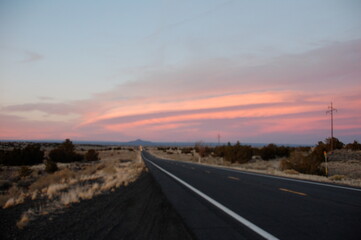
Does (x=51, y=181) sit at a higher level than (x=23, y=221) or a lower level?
lower

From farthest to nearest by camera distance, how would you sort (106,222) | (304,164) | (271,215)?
(304,164) → (106,222) → (271,215)

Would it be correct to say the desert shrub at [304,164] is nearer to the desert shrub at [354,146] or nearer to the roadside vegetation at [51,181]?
the roadside vegetation at [51,181]

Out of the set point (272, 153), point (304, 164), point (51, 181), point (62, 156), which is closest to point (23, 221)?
point (51, 181)

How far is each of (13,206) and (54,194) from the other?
2.51 meters

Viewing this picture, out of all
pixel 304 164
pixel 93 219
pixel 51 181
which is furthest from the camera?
pixel 304 164

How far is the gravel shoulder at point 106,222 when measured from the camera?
20.5 feet

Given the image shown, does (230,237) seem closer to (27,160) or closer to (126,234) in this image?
(126,234)

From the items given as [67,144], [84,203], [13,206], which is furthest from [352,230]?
[67,144]

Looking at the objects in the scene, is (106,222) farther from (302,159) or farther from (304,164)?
(302,159)

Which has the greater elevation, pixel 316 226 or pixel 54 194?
pixel 316 226

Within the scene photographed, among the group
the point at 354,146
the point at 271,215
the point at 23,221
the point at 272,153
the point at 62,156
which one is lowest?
the point at 62,156

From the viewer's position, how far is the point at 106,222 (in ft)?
24.7

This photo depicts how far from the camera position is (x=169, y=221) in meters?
7.02

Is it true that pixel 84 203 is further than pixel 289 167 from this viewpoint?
No
